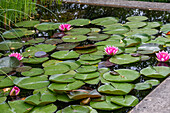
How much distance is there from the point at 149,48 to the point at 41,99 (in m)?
1.36

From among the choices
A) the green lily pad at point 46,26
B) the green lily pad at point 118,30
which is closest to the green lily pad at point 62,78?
the green lily pad at point 118,30

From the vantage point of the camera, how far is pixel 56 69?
2.16 meters

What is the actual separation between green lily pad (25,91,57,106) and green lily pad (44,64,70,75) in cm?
34

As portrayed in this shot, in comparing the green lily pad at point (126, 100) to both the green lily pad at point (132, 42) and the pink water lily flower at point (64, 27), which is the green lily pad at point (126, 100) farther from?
the pink water lily flower at point (64, 27)

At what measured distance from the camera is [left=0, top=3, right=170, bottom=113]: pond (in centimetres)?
170

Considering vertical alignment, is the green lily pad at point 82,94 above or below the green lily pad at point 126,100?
above

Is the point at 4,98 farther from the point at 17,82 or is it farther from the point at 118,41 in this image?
the point at 118,41

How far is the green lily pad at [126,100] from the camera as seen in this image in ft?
5.40

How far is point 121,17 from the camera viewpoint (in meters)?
3.73

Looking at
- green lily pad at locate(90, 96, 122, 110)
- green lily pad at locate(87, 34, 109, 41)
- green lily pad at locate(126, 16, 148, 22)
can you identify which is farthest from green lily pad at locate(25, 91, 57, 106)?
green lily pad at locate(126, 16, 148, 22)

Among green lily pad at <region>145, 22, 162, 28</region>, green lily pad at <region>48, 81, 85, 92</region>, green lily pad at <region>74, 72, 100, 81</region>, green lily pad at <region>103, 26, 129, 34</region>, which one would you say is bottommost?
green lily pad at <region>48, 81, 85, 92</region>

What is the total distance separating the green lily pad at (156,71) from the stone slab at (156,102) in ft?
0.87

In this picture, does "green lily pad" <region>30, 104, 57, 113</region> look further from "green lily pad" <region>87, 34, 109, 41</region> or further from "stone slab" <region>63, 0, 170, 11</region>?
"stone slab" <region>63, 0, 170, 11</region>

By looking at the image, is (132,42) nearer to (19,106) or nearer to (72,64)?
(72,64)
